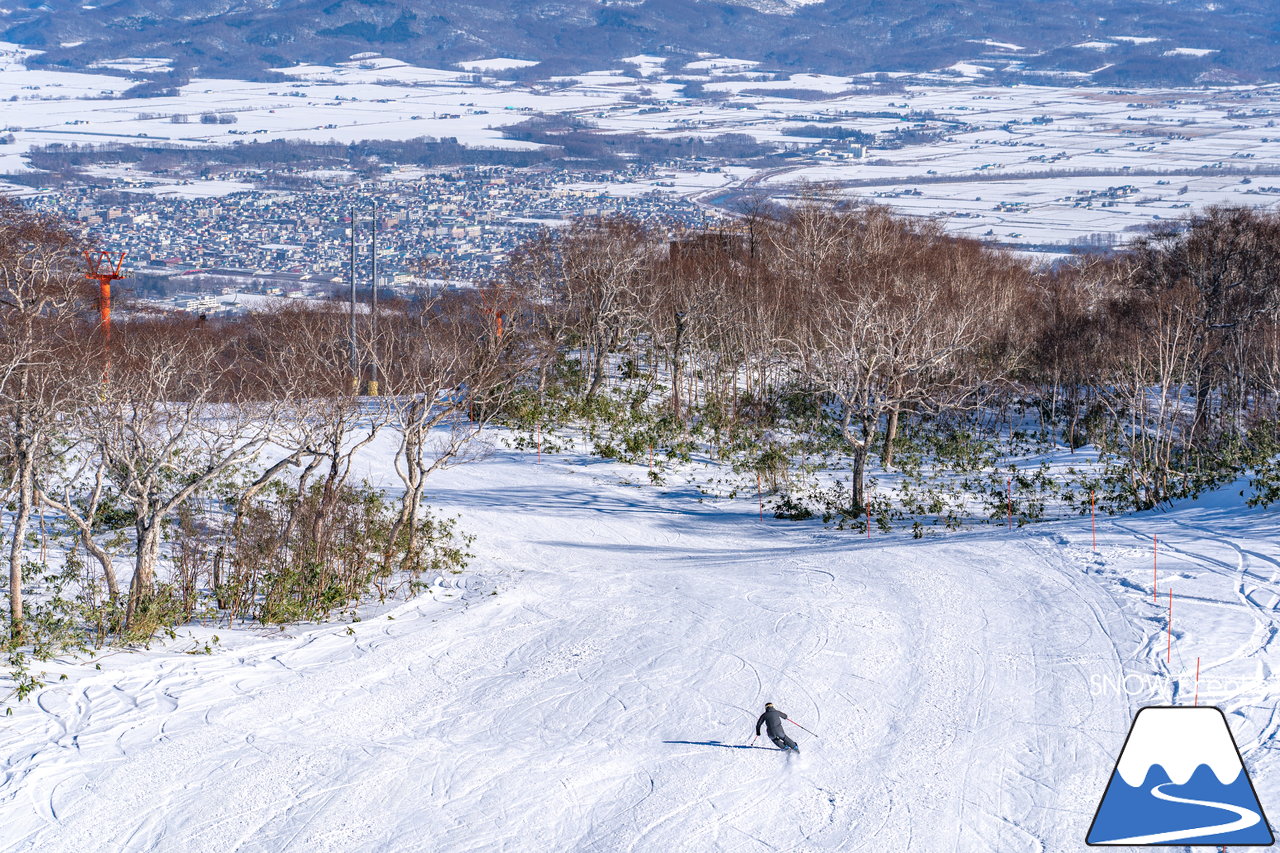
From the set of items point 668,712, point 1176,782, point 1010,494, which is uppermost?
point 1176,782

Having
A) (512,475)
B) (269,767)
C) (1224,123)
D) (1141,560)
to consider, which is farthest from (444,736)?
(1224,123)

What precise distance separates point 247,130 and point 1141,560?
185940mm

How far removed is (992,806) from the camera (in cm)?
1154

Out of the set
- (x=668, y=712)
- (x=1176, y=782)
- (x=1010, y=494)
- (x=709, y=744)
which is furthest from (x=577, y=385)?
(x=1176, y=782)

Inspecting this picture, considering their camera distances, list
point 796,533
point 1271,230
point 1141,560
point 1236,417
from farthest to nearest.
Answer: point 1271,230 < point 1236,417 < point 796,533 < point 1141,560

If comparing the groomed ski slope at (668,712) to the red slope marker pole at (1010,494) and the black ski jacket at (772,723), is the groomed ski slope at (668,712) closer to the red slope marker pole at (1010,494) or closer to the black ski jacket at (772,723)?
the black ski jacket at (772,723)

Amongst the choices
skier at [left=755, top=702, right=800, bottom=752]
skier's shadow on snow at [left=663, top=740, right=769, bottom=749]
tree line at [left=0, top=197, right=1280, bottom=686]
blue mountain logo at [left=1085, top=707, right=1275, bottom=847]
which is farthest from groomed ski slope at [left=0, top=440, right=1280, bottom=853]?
blue mountain logo at [left=1085, top=707, right=1275, bottom=847]

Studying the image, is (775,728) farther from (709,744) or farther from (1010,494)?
(1010,494)

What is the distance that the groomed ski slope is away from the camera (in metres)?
11.3

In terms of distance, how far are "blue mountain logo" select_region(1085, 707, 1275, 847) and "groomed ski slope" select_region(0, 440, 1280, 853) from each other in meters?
3.71

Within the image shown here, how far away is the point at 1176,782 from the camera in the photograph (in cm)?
710

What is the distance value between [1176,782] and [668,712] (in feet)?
24.7

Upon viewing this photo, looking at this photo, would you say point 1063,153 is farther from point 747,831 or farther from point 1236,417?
point 747,831

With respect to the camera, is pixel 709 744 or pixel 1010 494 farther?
pixel 1010 494
